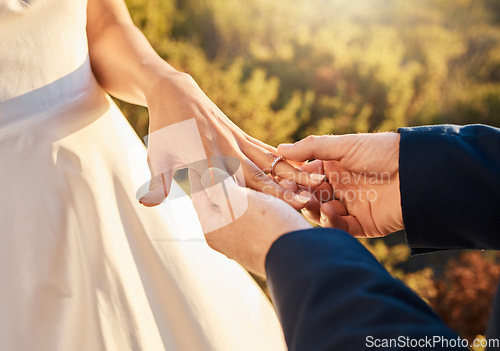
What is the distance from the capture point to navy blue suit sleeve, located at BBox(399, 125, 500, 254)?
86cm

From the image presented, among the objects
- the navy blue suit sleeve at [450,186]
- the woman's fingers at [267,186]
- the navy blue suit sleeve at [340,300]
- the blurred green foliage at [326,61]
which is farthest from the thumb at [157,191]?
the blurred green foliage at [326,61]

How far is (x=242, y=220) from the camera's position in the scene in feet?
2.62

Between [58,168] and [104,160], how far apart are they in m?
0.10

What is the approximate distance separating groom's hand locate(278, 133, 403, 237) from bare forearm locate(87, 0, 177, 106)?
13.9 inches

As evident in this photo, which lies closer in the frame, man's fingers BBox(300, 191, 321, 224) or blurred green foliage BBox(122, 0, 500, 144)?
man's fingers BBox(300, 191, 321, 224)

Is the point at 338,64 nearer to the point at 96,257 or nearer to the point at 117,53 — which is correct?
the point at 117,53

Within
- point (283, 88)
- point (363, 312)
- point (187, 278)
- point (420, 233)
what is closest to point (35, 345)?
point (187, 278)

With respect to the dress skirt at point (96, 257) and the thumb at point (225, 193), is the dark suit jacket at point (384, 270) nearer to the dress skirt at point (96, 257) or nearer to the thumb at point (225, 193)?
the thumb at point (225, 193)

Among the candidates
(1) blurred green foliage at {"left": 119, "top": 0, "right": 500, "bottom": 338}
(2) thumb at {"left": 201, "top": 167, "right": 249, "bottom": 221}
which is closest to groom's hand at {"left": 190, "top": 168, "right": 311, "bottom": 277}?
(2) thumb at {"left": 201, "top": 167, "right": 249, "bottom": 221}

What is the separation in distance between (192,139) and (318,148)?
287 millimetres

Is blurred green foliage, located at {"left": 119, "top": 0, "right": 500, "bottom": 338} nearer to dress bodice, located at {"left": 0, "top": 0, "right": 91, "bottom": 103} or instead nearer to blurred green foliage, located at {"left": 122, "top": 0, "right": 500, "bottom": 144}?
blurred green foliage, located at {"left": 122, "top": 0, "right": 500, "bottom": 144}

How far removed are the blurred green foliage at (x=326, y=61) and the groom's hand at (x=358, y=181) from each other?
1.78 meters

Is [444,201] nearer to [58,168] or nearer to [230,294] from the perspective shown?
[230,294]

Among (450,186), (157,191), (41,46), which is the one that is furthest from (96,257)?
(450,186)
